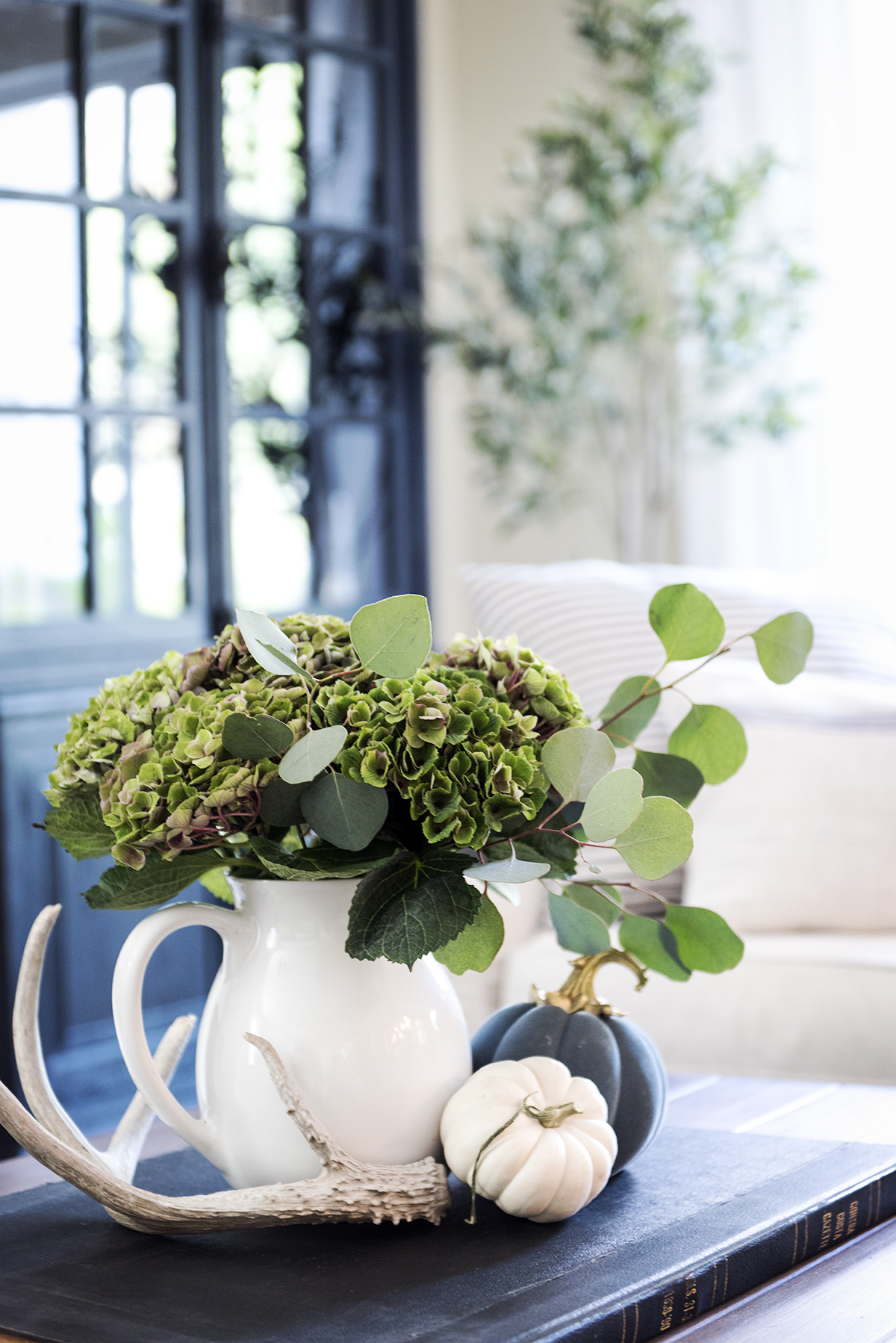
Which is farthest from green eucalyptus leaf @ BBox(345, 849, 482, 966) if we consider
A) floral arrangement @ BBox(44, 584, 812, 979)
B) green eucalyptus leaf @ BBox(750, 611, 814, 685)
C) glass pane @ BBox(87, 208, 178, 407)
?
glass pane @ BBox(87, 208, 178, 407)

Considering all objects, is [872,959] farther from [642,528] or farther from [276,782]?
[642,528]

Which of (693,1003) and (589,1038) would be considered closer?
(589,1038)

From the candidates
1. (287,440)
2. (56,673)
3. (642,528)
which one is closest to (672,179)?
(642,528)

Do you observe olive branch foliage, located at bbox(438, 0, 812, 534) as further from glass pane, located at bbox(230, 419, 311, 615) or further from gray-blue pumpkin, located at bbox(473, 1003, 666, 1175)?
gray-blue pumpkin, located at bbox(473, 1003, 666, 1175)

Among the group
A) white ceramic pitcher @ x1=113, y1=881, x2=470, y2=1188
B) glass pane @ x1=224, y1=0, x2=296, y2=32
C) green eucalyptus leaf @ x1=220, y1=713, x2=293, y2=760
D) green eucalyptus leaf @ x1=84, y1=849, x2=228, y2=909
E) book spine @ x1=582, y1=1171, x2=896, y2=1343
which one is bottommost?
book spine @ x1=582, y1=1171, x2=896, y2=1343

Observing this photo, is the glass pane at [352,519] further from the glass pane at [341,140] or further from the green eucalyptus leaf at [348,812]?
the green eucalyptus leaf at [348,812]

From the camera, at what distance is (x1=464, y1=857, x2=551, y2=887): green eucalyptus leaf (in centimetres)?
69

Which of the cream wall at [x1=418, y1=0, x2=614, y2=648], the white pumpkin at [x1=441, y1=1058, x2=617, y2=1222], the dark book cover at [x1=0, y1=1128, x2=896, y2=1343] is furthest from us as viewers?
the cream wall at [x1=418, y1=0, x2=614, y2=648]

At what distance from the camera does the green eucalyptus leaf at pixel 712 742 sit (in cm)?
84

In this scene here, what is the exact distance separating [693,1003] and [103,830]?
0.92m

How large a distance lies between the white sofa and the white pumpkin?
2.57ft

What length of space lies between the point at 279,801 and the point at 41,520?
2.18 m

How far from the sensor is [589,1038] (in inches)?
32.1

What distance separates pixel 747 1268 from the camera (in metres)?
0.71
